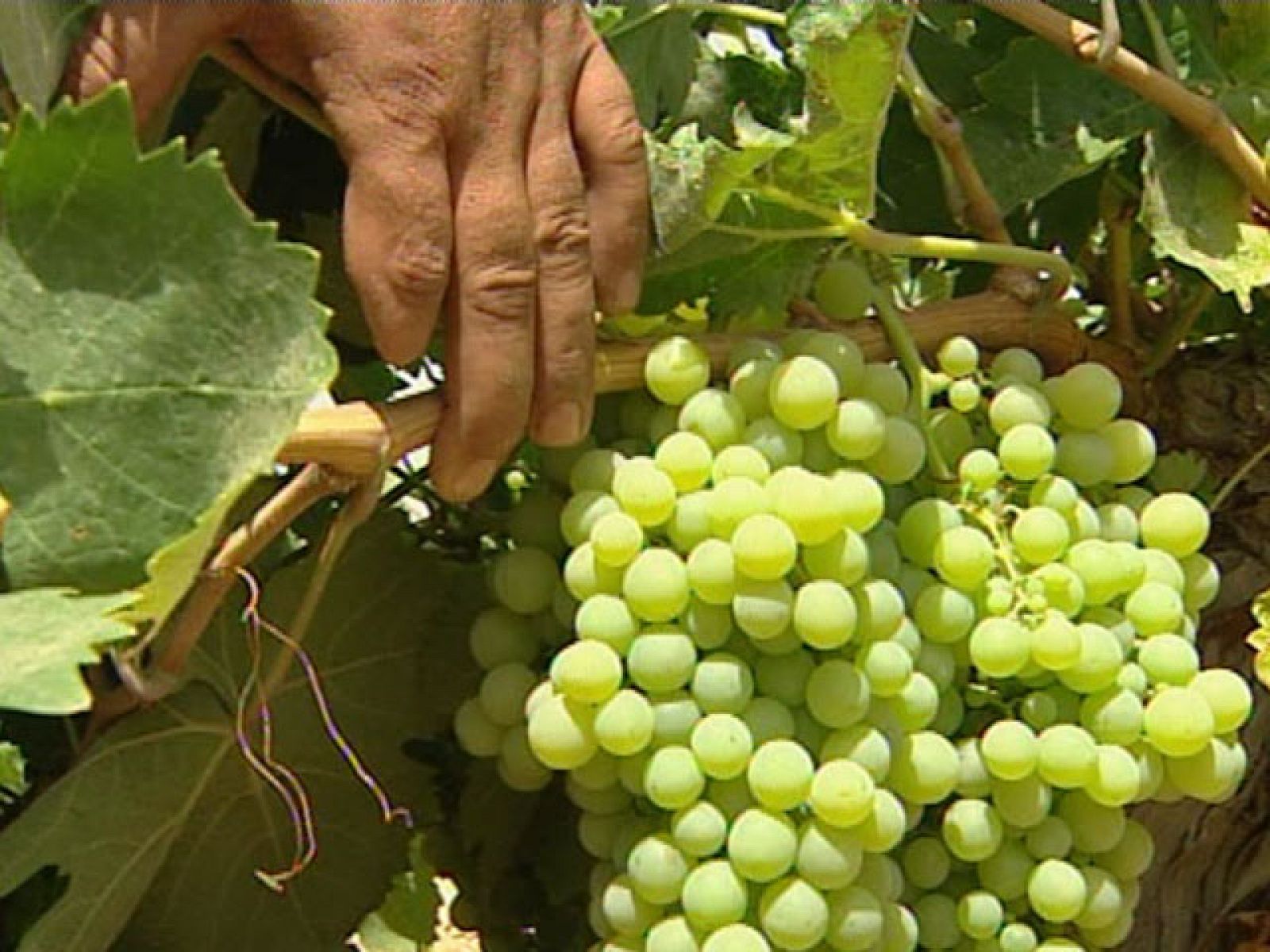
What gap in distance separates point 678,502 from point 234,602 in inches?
7.6

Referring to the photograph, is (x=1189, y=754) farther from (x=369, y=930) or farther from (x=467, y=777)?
(x=369, y=930)

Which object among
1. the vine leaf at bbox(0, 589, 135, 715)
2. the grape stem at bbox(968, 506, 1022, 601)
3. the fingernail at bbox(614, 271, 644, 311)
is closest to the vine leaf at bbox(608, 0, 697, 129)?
the fingernail at bbox(614, 271, 644, 311)

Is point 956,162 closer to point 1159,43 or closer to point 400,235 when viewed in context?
point 1159,43

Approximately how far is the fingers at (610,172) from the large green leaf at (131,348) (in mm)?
127

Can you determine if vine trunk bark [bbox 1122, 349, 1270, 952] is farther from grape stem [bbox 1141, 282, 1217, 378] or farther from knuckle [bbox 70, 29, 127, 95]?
knuckle [bbox 70, 29, 127, 95]

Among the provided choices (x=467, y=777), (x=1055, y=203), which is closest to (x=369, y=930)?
(x=467, y=777)

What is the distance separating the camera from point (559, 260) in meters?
0.69

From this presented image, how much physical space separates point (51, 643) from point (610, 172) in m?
0.26

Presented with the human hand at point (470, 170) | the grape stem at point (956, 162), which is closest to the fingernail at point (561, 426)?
the human hand at point (470, 170)

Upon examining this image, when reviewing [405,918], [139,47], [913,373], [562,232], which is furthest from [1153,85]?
[405,918]

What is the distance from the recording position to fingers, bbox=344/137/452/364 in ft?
2.15

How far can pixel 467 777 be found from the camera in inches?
33.3

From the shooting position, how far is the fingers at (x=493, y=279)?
26.5 inches

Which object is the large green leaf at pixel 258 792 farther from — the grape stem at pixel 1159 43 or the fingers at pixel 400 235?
the grape stem at pixel 1159 43
